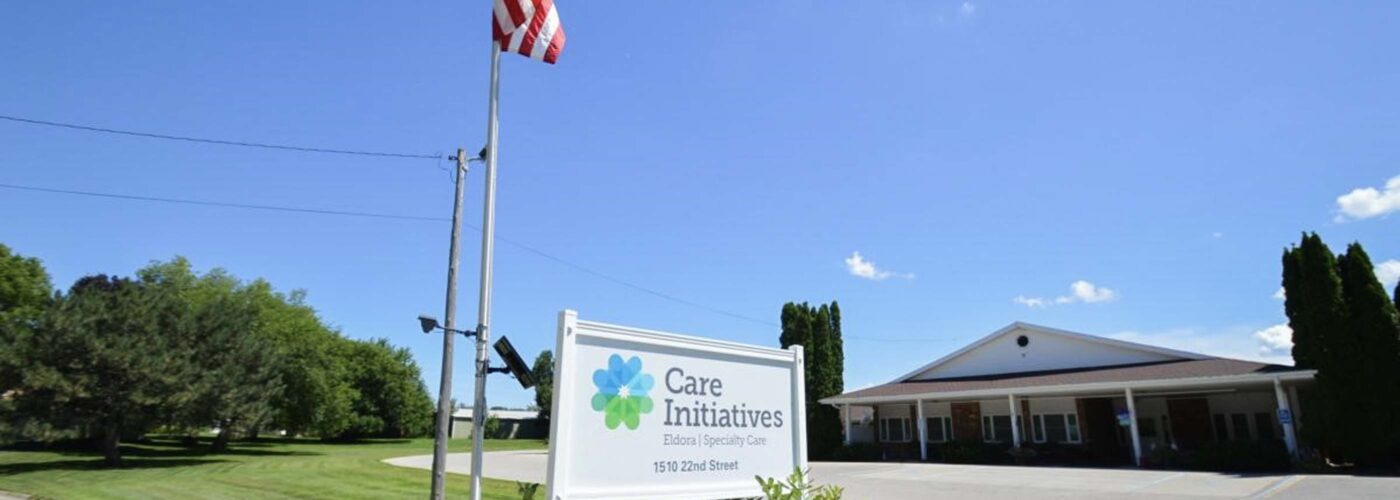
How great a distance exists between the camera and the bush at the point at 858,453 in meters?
30.3

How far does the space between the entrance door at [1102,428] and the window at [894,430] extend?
739cm

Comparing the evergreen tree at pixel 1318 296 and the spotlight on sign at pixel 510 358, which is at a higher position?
the evergreen tree at pixel 1318 296

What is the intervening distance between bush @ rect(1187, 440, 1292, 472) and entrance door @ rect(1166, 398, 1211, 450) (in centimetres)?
360

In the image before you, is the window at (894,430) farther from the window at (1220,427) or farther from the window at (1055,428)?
the window at (1220,427)

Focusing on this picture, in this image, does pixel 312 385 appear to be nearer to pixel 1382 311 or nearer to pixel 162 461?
pixel 162 461

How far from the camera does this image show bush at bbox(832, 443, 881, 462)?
30266 millimetres

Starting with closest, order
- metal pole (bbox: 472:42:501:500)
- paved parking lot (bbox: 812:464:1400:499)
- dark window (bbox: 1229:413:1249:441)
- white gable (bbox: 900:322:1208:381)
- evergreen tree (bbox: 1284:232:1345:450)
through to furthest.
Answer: metal pole (bbox: 472:42:501:500)
paved parking lot (bbox: 812:464:1400:499)
evergreen tree (bbox: 1284:232:1345:450)
dark window (bbox: 1229:413:1249:441)
white gable (bbox: 900:322:1208:381)

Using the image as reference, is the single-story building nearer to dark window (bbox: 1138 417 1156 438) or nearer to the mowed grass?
the mowed grass

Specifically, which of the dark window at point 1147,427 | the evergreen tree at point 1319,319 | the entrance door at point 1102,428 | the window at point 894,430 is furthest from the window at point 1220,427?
the window at point 894,430

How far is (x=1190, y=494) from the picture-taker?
1441cm

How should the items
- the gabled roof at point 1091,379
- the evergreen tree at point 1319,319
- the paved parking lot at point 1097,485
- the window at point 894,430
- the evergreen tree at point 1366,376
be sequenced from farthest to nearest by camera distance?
the window at point 894,430
the gabled roof at point 1091,379
the evergreen tree at point 1319,319
the evergreen tree at point 1366,376
the paved parking lot at point 1097,485

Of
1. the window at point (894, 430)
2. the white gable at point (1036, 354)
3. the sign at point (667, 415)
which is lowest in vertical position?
the window at point (894, 430)

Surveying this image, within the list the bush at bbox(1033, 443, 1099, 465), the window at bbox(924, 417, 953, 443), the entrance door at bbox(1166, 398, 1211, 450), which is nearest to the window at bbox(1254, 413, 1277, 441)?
the entrance door at bbox(1166, 398, 1211, 450)

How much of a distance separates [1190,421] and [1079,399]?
3400 mm
